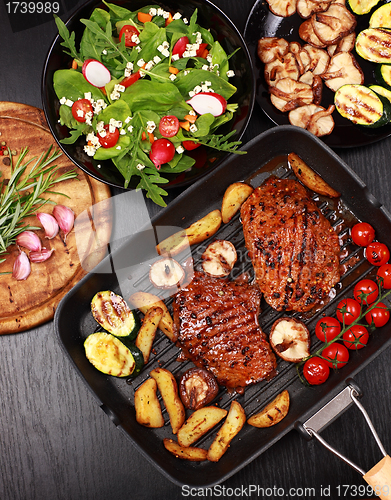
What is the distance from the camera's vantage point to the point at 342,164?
269 centimetres

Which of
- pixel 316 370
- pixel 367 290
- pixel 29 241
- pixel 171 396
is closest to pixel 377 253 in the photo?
pixel 367 290

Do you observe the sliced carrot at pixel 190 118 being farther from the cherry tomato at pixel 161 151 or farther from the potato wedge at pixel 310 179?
the potato wedge at pixel 310 179

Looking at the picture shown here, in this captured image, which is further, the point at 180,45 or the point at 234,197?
the point at 234,197

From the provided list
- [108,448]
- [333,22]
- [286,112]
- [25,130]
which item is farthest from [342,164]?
[108,448]

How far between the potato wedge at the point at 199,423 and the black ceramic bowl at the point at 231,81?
1.65 m

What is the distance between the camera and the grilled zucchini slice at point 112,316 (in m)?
2.85

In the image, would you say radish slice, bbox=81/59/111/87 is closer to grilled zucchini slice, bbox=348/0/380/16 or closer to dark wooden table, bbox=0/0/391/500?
dark wooden table, bbox=0/0/391/500

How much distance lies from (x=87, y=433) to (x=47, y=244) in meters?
1.55

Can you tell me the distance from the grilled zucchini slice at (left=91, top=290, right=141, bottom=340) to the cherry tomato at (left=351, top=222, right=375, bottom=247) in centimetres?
178

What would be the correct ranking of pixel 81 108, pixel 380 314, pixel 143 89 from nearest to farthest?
pixel 143 89
pixel 81 108
pixel 380 314

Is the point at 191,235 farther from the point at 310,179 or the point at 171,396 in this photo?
the point at 171,396

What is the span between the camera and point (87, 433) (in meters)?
3.10

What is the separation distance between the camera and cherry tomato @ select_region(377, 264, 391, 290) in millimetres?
2803

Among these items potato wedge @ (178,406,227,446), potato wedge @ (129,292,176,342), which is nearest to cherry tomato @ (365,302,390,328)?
potato wedge @ (178,406,227,446)
